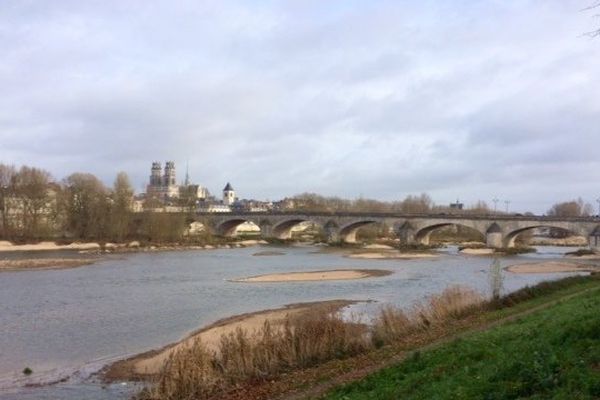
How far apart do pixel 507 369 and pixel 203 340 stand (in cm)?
1270

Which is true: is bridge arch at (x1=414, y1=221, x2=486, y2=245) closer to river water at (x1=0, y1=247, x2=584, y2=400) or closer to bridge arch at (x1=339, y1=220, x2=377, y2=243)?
bridge arch at (x1=339, y1=220, x2=377, y2=243)

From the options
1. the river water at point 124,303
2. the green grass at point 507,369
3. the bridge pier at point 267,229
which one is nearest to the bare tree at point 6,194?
the river water at point 124,303

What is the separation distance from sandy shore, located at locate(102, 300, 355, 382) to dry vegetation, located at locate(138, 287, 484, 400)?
119 centimetres

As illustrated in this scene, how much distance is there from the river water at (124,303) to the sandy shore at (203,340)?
2.11 ft

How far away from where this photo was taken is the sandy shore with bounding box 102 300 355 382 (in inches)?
634

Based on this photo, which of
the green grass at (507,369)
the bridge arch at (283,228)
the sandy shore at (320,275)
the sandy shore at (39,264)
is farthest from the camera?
the bridge arch at (283,228)

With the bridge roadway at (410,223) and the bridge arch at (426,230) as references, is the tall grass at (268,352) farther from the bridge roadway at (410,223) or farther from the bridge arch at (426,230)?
the bridge arch at (426,230)

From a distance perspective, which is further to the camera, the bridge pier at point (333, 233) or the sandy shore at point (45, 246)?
the bridge pier at point (333, 233)

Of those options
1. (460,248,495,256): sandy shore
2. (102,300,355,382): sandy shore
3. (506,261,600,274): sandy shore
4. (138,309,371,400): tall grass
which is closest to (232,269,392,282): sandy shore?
(506,261,600,274): sandy shore

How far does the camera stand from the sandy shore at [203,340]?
16.1 metres

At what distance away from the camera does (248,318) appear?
968 inches

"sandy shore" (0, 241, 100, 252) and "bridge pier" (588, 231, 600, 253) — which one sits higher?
"bridge pier" (588, 231, 600, 253)

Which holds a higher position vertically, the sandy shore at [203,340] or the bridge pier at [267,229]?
the bridge pier at [267,229]

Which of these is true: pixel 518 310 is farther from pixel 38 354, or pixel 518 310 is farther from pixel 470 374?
pixel 38 354
